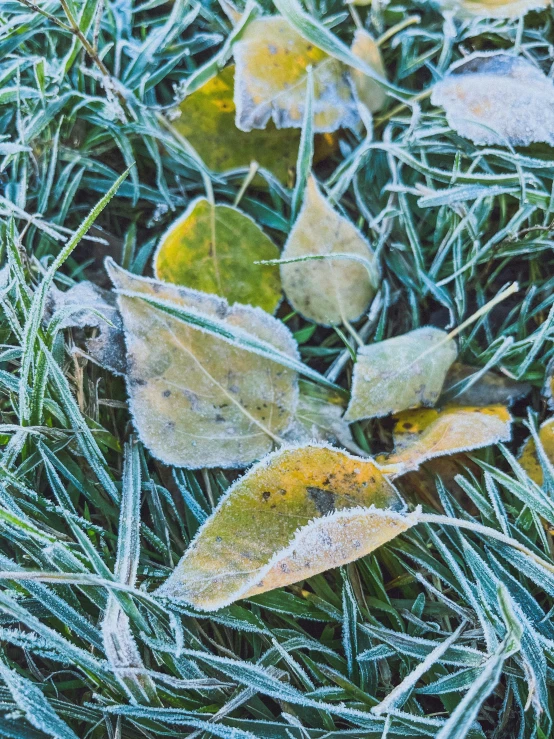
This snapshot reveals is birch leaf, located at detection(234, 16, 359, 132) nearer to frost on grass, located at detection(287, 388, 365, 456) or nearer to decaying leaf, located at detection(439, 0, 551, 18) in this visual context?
decaying leaf, located at detection(439, 0, 551, 18)

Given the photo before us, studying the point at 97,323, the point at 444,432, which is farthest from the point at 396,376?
the point at 97,323

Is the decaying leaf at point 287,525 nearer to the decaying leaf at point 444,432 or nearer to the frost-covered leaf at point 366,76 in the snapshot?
the decaying leaf at point 444,432

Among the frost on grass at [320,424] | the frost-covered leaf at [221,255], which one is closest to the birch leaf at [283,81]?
the frost-covered leaf at [221,255]

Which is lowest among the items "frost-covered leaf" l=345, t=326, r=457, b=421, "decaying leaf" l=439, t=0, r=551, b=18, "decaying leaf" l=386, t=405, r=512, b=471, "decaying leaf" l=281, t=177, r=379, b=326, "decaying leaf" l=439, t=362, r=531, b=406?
"decaying leaf" l=439, t=362, r=531, b=406

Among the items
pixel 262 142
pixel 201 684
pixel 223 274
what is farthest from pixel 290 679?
pixel 262 142

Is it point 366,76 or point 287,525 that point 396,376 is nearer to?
point 287,525

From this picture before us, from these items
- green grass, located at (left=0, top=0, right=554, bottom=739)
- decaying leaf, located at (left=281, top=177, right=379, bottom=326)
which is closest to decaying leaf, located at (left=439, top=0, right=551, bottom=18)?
green grass, located at (left=0, top=0, right=554, bottom=739)
